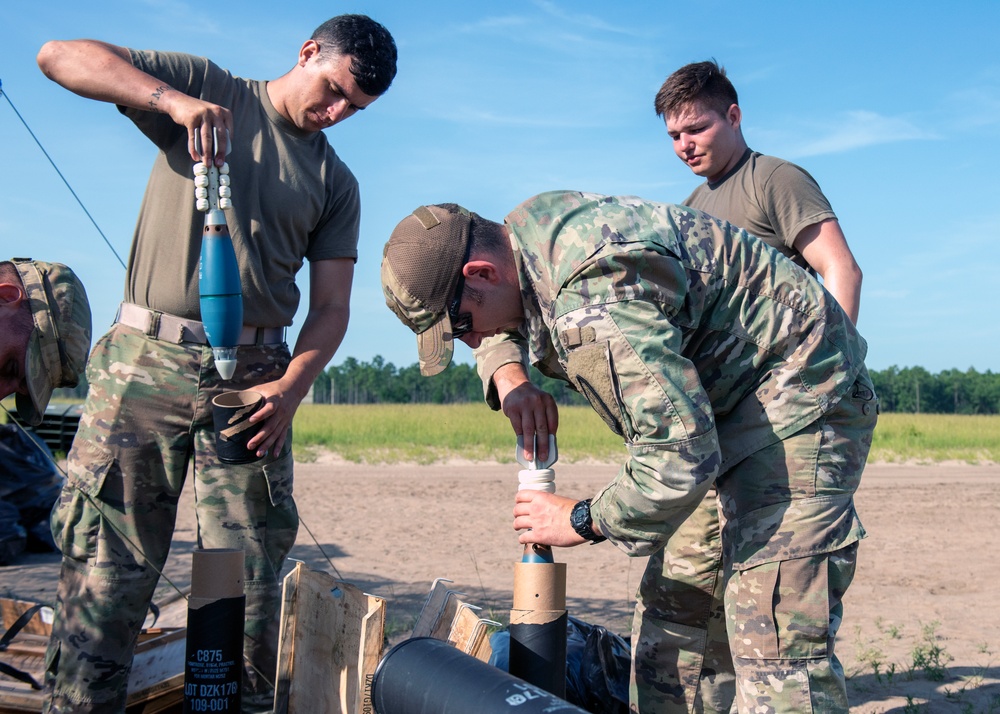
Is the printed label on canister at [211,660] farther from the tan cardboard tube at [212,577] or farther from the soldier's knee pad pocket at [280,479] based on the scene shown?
the soldier's knee pad pocket at [280,479]

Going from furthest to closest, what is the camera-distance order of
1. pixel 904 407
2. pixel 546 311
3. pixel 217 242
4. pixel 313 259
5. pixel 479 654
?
pixel 904 407 < pixel 313 259 < pixel 479 654 < pixel 217 242 < pixel 546 311

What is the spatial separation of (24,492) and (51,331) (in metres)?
4.64

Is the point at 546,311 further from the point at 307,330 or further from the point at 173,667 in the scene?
the point at 173,667

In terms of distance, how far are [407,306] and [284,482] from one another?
3.69ft

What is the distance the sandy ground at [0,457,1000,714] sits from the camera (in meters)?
4.82

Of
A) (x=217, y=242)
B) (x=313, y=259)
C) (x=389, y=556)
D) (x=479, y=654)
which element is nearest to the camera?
(x=217, y=242)

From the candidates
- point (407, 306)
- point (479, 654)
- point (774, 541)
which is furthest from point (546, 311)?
point (479, 654)

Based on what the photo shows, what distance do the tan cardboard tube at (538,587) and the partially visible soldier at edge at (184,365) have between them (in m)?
0.96

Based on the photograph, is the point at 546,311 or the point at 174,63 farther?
the point at 174,63

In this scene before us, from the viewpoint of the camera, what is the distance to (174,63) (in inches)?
121

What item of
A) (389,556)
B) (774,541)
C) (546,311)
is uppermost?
(546,311)

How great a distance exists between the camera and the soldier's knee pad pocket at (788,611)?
7.39 feet

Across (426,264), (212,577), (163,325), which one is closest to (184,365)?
(163,325)

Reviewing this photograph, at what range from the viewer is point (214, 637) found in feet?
8.73
